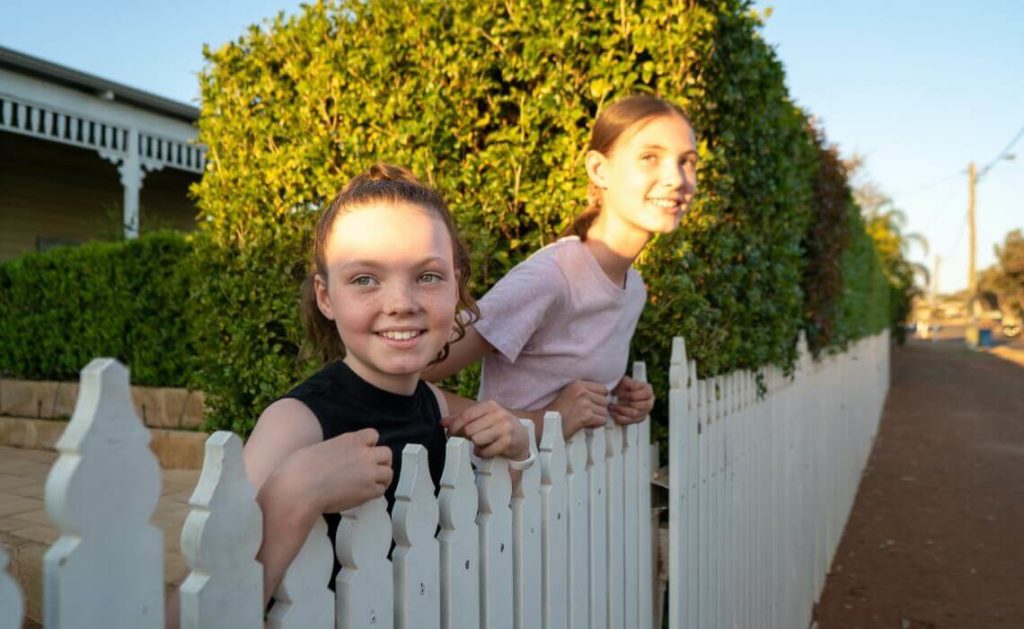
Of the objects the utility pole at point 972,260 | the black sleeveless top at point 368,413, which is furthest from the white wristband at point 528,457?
the utility pole at point 972,260

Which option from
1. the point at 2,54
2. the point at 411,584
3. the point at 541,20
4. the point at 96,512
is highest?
the point at 2,54

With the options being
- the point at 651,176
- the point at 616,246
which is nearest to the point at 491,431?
the point at 616,246

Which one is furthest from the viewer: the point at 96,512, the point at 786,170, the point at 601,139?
the point at 786,170

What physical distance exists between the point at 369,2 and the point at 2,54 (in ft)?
27.9

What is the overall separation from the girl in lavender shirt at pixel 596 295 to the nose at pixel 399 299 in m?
0.59

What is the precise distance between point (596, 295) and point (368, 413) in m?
0.95

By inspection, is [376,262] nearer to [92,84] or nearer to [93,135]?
[92,84]

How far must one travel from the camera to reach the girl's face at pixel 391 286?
146 centimetres

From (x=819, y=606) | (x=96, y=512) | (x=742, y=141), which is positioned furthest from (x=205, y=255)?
(x=819, y=606)

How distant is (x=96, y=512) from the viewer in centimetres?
78

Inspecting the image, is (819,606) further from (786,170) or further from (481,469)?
(481,469)

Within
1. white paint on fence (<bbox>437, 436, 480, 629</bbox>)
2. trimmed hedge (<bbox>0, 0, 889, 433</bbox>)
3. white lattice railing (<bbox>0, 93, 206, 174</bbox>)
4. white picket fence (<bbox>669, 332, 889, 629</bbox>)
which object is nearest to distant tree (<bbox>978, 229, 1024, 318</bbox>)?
white picket fence (<bbox>669, 332, 889, 629</bbox>)

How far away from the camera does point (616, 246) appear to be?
234 centimetres

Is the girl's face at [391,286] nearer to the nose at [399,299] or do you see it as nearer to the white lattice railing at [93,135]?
the nose at [399,299]
